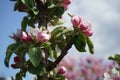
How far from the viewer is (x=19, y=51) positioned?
3240 millimetres

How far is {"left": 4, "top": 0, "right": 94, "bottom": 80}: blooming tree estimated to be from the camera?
3.19 metres

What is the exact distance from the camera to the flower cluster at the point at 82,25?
3.23 metres

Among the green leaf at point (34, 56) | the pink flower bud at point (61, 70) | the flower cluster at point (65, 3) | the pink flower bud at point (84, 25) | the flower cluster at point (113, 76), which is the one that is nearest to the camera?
the flower cluster at point (113, 76)

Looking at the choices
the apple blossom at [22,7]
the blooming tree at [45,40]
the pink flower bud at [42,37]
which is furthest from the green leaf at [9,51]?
the apple blossom at [22,7]

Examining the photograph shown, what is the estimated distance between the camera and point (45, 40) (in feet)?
10.4

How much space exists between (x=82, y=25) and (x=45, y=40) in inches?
13.4

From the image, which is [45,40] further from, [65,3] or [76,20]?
[65,3]

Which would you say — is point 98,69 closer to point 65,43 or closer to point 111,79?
point 65,43

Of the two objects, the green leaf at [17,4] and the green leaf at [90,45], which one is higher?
the green leaf at [17,4]

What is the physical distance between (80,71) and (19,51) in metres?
3.28

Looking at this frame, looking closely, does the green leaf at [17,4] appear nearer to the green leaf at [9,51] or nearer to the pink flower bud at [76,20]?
the green leaf at [9,51]

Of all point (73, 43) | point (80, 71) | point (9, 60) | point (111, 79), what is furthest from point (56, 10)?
point (80, 71)

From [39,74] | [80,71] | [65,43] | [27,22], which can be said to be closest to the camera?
[39,74]

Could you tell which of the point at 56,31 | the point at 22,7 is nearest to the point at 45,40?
the point at 56,31
